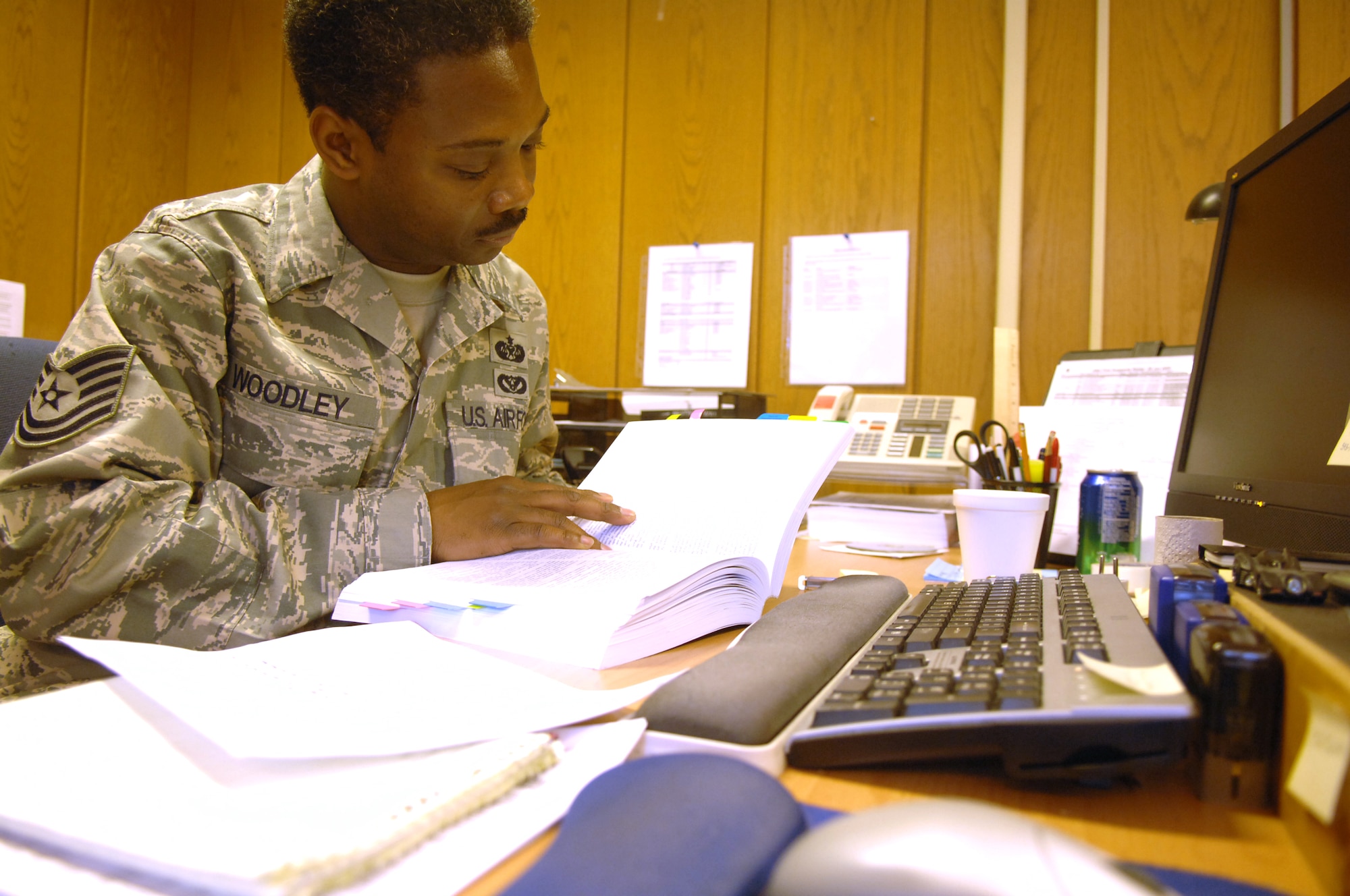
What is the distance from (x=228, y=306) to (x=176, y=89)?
282cm

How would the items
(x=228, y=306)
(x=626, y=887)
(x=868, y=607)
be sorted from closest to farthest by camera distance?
(x=626, y=887), (x=868, y=607), (x=228, y=306)

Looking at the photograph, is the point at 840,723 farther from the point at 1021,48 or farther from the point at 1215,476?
the point at 1021,48

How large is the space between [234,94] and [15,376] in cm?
257

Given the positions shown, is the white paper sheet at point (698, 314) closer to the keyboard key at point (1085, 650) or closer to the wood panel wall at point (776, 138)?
the wood panel wall at point (776, 138)

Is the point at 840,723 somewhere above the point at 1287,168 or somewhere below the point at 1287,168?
below

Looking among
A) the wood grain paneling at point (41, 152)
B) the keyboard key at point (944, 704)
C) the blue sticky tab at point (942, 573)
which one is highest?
the wood grain paneling at point (41, 152)

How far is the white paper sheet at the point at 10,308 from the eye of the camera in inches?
86.4

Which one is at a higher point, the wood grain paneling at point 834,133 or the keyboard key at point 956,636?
the wood grain paneling at point 834,133

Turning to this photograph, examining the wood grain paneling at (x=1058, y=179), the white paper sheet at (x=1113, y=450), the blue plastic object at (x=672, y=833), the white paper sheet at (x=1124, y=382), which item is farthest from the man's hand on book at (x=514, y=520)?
the wood grain paneling at (x=1058, y=179)

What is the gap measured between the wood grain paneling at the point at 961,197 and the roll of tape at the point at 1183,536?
1.47 m

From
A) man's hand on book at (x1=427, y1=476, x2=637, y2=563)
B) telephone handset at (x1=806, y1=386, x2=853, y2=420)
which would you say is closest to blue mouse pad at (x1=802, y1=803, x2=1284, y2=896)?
man's hand on book at (x1=427, y1=476, x2=637, y2=563)

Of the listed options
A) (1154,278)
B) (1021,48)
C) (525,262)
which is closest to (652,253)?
(525,262)

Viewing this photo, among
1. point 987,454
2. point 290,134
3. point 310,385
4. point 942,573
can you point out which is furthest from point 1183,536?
point 290,134

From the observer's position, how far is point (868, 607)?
61 cm
